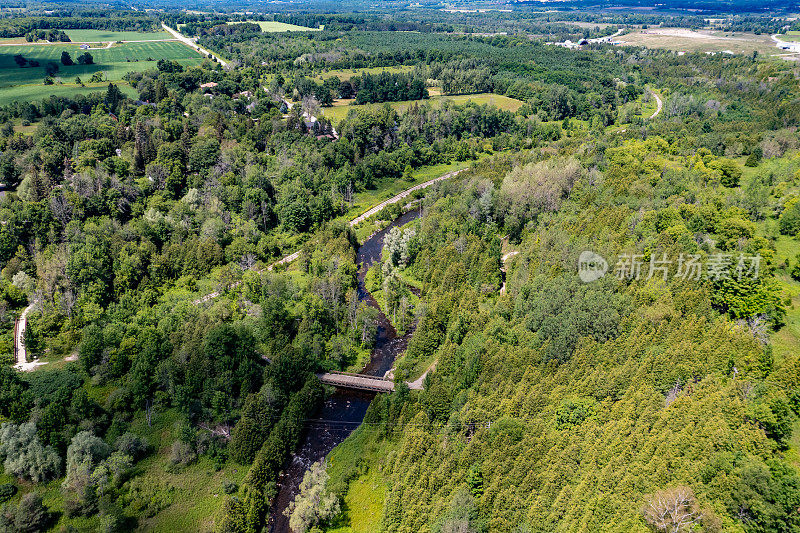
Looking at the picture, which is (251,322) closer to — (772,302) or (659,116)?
(772,302)

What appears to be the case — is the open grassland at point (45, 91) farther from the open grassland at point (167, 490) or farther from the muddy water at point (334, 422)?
the open grassland at point (167, 490)

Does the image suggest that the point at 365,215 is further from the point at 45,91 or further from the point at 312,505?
the point at 45,91

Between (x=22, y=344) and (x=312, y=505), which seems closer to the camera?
(x=312, y=505)

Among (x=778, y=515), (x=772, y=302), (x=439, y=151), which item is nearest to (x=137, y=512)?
(x=778, y=515)

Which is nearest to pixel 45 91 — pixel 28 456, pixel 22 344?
pixel 22 344

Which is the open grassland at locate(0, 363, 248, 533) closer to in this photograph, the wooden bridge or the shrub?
the shrub

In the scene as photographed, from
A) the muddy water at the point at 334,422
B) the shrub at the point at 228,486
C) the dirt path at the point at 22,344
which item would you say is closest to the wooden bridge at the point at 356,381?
the muddy water at the point at 334,422
